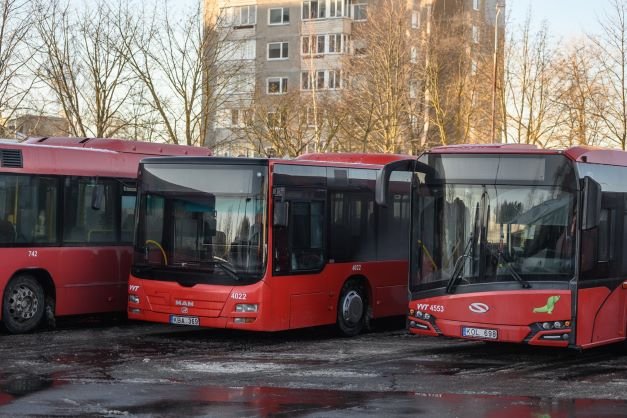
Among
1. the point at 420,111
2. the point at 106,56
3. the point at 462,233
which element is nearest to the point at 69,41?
the point at 106,56

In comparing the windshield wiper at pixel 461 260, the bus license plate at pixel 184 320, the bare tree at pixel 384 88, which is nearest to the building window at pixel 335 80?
the bare tree at pixel 384 88

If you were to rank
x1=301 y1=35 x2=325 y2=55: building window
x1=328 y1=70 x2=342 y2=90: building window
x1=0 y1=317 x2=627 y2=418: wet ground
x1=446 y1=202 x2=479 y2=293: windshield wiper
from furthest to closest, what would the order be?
x1=301 y1=35 x2=325 y2=55: building window
x1=328 y1=70 x2=342 y2=90: building window
x1=446 y1=202 x2=479 y2=293: windshield wiper
x1=0 y1=317 x2=627 y2=418: wet ground

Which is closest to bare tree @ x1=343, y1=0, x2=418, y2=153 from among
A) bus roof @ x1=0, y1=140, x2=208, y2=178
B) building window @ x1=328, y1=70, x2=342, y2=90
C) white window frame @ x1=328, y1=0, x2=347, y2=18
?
building window @ x1=328, y1=70, x2=342, y2=90

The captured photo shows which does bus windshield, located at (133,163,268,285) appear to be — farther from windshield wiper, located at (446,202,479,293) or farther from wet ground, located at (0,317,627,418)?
windshield wiper, located at (446,202,479,293)

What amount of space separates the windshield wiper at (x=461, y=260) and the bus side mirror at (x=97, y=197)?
622 centimetres

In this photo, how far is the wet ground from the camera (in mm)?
11781

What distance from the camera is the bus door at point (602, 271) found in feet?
50.1

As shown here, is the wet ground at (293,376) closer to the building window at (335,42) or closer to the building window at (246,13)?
the building window at (335,42)

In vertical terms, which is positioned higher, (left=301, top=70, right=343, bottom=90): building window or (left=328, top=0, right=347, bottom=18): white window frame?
(left=328, top=0, right=347, bottom=18): white window frame

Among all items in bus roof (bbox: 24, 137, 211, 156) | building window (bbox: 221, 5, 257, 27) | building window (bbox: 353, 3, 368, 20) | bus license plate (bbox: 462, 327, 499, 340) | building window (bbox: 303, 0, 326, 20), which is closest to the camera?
bus license plate (bbox: 462, 327, 499, 340)

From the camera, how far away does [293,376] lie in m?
14.1

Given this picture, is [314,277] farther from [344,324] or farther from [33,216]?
[33,216]

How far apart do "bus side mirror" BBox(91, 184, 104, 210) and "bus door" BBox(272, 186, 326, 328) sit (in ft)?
10.9

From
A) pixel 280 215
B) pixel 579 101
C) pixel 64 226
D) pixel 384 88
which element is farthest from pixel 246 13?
pixel 280 215
